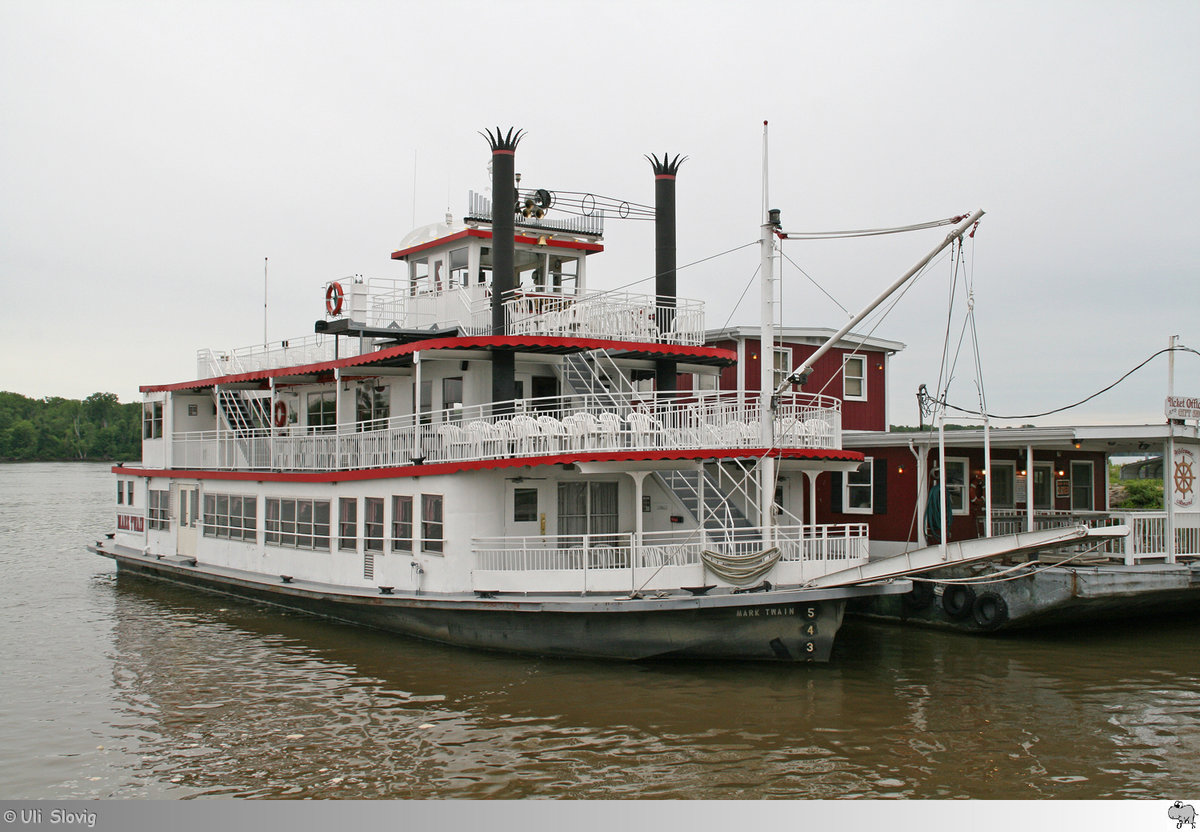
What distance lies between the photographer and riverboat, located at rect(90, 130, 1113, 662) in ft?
54.2

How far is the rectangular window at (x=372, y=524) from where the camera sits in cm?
2016

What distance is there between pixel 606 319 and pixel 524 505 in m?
4.38

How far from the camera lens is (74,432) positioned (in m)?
117

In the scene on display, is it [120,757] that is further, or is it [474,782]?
[120,757]

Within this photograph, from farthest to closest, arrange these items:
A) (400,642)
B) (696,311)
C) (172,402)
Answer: (172,402) < (696,311) < (400,642)

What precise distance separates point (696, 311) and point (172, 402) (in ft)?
54.5

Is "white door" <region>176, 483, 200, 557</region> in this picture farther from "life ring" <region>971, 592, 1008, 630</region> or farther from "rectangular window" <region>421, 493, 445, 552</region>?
"life ring" <region>971, 592, 1008, 630</region>

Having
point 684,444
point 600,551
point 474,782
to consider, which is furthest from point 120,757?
point 684,444

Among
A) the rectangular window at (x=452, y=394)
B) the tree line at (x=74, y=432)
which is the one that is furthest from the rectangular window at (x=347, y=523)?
the tree line at (x=74, y=432)

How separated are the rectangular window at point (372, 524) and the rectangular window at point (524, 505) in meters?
3.24

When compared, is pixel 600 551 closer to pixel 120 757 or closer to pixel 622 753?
pixel 622 753

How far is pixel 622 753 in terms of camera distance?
12734mm

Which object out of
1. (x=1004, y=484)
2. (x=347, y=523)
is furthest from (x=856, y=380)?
(x=347, y=523)

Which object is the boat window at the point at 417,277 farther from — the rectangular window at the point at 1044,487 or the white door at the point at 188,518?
the rectangular window at the point at 1044,487
